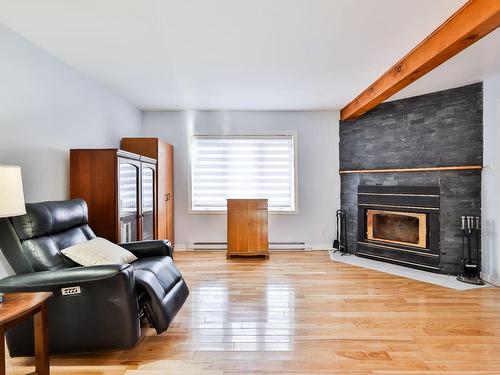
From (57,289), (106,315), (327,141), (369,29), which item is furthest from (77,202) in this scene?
(327,141)

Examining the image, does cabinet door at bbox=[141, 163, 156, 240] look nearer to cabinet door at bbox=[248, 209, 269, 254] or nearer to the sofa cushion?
the sofa cushion

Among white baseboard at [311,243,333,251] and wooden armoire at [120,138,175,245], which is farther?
white baseboard at [311,243,333,251]

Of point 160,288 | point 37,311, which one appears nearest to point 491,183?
point 160,288

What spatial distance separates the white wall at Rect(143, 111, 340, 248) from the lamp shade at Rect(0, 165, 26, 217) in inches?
135

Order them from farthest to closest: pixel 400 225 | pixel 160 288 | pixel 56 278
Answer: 1. pixel 400 225
2. pixel 160 288
3. pixel 56 278

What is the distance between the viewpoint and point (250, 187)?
16.6 ft

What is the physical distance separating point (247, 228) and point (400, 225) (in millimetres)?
2230

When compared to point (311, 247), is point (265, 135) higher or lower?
higher

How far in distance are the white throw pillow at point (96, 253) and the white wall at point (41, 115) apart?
0.58m

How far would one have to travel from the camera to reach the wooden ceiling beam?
1.93m

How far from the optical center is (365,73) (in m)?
3.37

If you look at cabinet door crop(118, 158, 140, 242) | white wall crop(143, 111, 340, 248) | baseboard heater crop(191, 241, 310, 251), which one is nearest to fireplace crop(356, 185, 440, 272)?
white wall crop(143, 111, 340, 248)

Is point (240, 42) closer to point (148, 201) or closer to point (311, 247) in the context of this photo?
point (148, 201)

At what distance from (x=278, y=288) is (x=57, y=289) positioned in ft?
7.04
